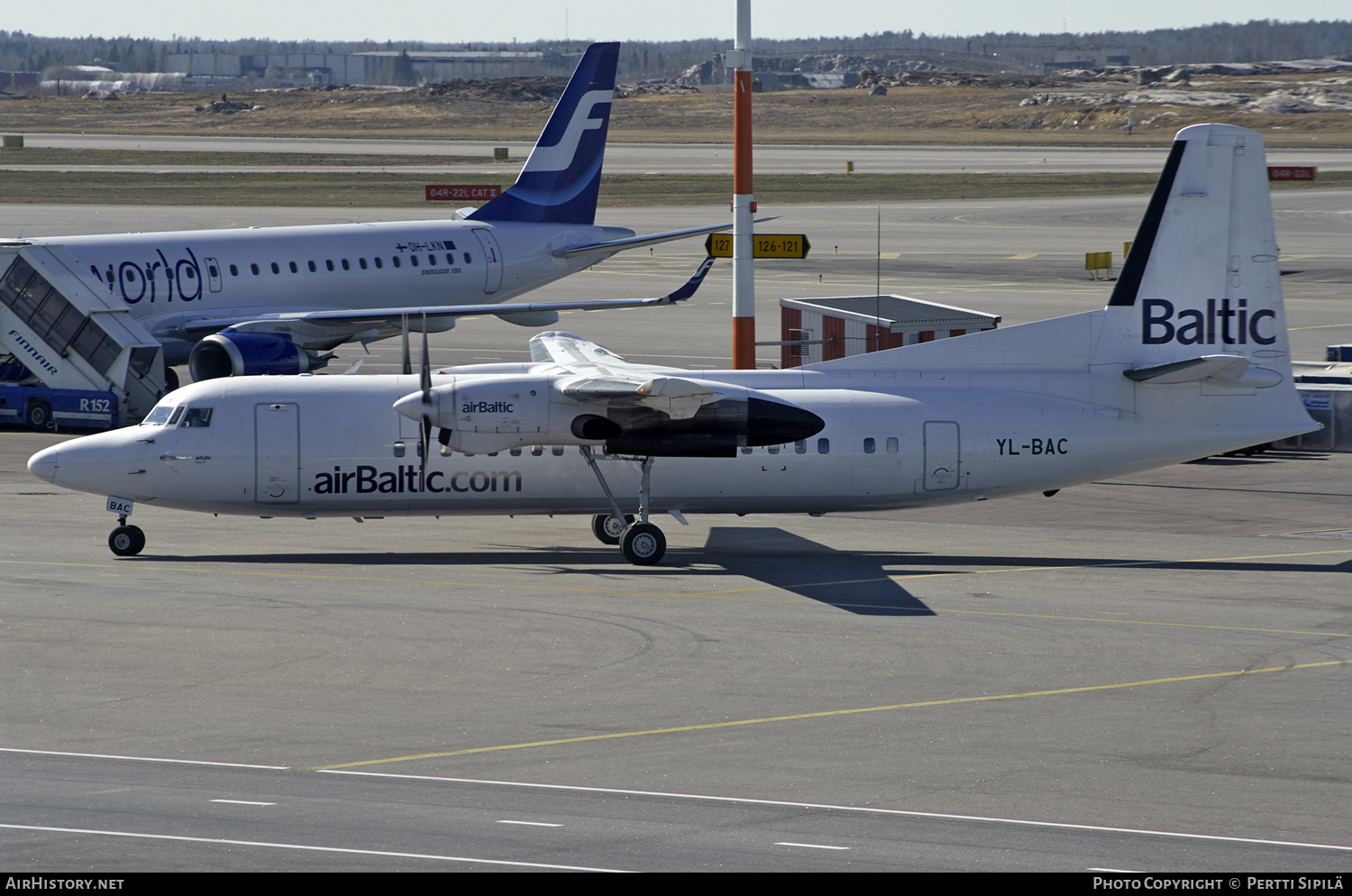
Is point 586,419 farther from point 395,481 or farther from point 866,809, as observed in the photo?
point 866,809

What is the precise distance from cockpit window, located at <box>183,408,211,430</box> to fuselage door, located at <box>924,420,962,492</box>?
11955mm

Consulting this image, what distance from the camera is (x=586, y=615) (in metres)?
20.9

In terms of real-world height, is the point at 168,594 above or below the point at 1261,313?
below

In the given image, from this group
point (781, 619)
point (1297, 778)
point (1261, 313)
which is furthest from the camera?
point (1261, 313)

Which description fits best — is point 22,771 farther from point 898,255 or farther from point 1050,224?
point 1050,224

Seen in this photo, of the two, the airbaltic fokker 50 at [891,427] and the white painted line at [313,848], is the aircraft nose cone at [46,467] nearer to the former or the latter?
the airbaltic fokker 50 at [891,427]

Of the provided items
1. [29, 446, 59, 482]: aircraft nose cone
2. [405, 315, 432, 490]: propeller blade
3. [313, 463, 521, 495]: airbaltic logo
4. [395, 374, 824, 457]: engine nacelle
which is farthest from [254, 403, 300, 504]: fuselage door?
[29, 446, 59, 482]: aircraft nose cone

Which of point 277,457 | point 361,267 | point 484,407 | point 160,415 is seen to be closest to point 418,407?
point 484,407

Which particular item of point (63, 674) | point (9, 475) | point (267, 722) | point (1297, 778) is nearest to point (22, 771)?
point (267, 722)

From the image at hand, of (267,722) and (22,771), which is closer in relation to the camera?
(22,771)

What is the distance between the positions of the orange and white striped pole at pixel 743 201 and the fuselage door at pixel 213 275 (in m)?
15.6

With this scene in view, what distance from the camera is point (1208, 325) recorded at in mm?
25312

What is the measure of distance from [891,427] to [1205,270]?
605cm

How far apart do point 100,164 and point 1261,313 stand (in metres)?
113
